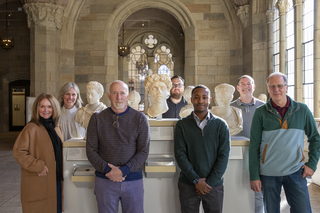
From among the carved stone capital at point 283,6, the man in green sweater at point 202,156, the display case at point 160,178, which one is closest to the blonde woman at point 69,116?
the display case at point 160,178

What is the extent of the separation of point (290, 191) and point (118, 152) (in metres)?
1.44

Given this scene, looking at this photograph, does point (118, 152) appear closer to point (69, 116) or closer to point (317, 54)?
point (69, 116)

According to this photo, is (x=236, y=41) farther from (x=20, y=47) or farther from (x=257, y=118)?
(x=20, y=47)

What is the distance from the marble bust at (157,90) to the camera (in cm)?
312

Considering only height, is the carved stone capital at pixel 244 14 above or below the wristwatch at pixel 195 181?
above

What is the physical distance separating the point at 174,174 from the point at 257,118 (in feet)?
3.07

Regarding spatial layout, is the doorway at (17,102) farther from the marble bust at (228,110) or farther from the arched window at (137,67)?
the marble bust at (228,110)

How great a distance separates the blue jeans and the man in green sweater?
0.41m

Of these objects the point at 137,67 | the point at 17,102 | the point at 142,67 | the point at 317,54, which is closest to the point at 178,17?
the point at 317,54

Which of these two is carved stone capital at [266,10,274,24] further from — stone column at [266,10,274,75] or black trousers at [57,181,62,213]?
black trousers at [57,181,62,213]

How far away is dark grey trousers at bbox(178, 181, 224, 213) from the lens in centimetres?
234

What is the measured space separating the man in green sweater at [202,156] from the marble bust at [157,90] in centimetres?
74

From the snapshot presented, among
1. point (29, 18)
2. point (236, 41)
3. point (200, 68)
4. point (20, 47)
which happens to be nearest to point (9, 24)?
point (20, 47)

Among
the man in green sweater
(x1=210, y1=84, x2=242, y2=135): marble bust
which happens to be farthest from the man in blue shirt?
the man in green sweater
